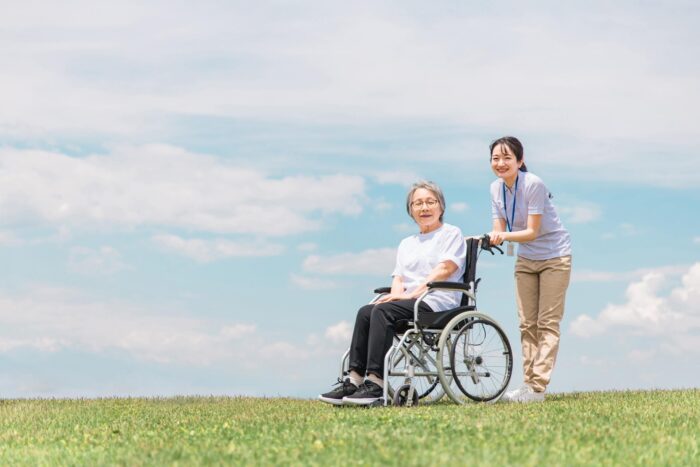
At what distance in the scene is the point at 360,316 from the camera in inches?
289

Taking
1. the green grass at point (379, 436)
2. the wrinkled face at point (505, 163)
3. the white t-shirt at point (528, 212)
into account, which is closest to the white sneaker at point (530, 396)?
the green grass at point (379, 436)

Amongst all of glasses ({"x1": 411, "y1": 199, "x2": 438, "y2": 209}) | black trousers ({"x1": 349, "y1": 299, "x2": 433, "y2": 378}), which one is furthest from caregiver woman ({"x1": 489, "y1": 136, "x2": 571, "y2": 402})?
black trousers ({"x1": 349, "y1": 299, "x2": 433, "y2": 378})

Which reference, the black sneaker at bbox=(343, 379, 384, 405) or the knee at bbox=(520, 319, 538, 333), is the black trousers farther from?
the knee at bbox=(520, 319, 538, 333)

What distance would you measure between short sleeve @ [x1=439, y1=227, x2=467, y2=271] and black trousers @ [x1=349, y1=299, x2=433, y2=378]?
44 cm

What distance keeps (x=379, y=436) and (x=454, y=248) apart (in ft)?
9.17

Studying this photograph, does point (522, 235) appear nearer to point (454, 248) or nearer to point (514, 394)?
point (454, 248)

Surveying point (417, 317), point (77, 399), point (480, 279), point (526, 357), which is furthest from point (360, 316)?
point (77, 399)

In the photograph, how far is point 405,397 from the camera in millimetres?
7266

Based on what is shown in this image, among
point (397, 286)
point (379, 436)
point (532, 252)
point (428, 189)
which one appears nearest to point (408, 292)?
point (397, 286)

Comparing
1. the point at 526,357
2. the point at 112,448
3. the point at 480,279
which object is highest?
the point at 480,279

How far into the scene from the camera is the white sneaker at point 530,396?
25.6 ft

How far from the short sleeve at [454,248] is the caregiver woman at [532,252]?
33cm

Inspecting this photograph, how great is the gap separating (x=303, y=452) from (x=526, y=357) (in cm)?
397

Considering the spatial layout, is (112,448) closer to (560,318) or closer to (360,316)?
(360,316)
